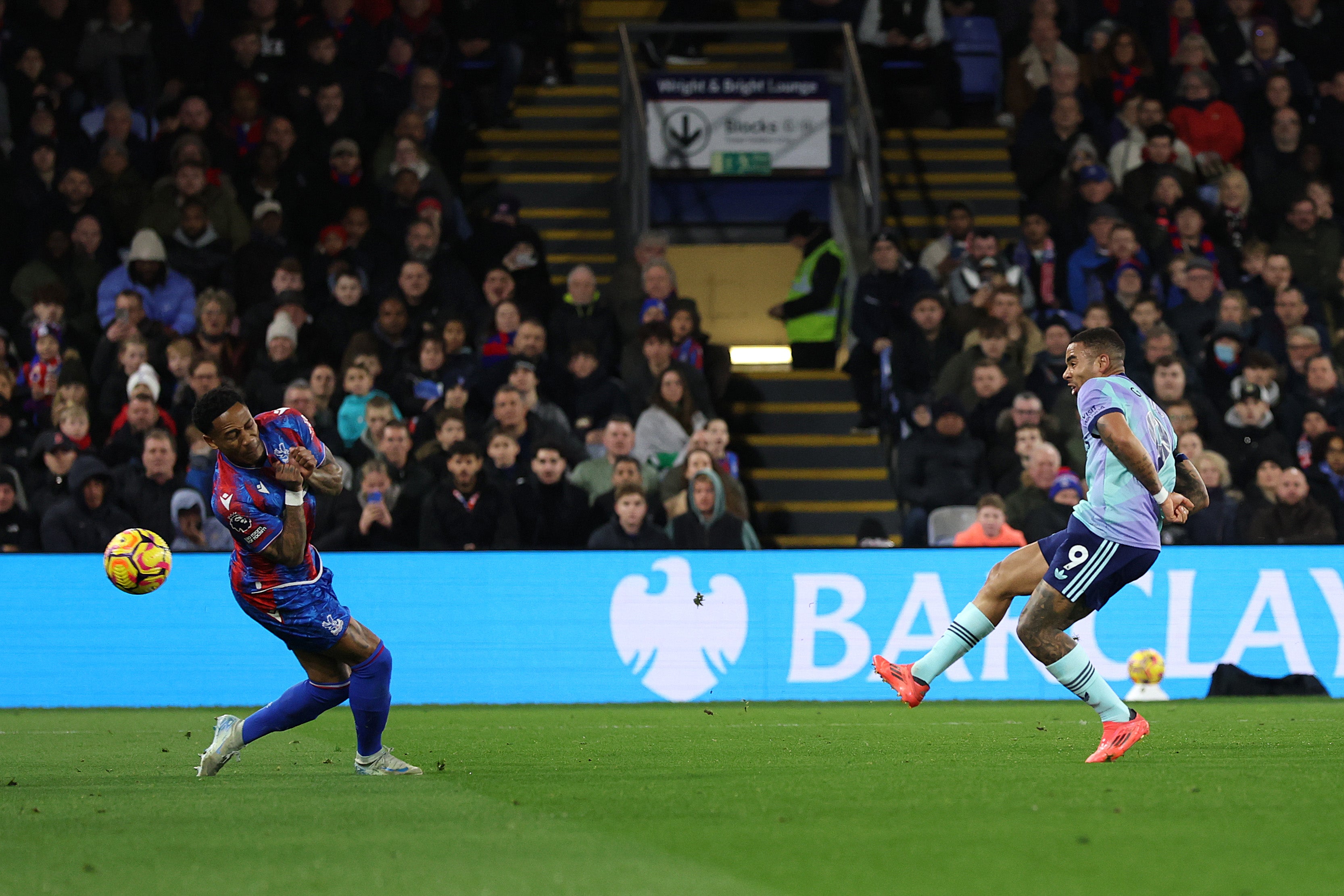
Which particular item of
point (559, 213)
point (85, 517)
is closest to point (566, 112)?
point (559, 213)

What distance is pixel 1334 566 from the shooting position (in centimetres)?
1340

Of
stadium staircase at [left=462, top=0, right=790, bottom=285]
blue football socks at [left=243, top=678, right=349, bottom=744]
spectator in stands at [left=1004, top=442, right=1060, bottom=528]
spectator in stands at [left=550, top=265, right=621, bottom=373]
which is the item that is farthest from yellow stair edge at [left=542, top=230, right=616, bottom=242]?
blue football socks at [left=243, top=678, right=349, bottom=744]

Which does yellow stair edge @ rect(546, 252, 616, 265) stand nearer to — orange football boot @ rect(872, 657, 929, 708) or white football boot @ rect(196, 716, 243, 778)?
orange football boot @ rect(872, 657, 929, 708)

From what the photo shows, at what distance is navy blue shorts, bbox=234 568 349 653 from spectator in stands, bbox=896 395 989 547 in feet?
27.3

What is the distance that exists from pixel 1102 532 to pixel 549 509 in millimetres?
7292

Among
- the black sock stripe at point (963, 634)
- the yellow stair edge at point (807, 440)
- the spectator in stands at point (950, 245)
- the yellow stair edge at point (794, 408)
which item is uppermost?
the black sock stripe at point (963, 634)

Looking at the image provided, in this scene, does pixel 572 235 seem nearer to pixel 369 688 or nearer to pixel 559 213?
pixel 559 213

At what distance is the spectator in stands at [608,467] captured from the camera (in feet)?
48.7

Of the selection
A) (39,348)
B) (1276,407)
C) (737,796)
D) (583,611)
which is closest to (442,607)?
(583,611)

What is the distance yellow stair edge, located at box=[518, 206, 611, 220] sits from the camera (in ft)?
67.0

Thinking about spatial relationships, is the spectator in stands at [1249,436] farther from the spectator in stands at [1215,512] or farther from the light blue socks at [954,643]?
the light blue socks at [954,643]

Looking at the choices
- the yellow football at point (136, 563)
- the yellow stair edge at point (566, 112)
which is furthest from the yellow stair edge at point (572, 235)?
the yellow football at point (136, 563)

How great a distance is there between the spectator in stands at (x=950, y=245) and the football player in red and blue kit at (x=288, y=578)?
432 inches

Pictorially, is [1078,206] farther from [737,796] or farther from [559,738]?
[737,796]
